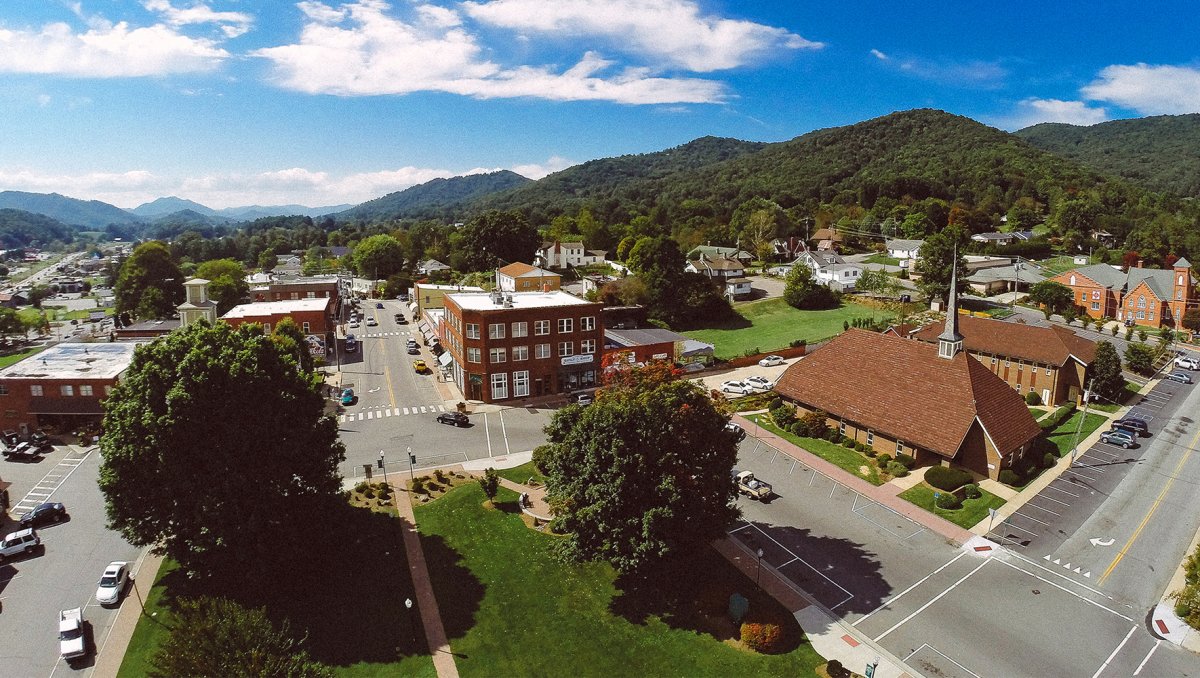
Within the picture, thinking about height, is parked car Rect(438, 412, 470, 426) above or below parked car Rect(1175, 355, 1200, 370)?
below

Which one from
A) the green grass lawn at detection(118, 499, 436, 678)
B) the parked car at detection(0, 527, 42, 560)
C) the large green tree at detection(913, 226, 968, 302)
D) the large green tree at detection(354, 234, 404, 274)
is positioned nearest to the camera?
the green grass lawn at detection(118, 499, 436, 678)

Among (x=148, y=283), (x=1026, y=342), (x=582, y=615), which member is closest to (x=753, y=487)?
(x=582, y=615)

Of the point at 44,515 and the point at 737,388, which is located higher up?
the point at 737,388

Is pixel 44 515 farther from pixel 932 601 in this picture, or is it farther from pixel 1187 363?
pixel 1187 363

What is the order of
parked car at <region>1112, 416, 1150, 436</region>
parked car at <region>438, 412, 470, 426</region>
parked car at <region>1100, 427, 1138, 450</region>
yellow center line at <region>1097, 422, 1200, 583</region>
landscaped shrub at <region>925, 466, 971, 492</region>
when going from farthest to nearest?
1. parked car at <region>438, 412, 470, 426</region>
2. parked car at <region>1112, 416, 1150, 436</region>
3. parked car at <region>1100, 427, 1138, 450</region>
4. landscaped shrub at <region>925, 466, 971, 492</region>
5. yellow center line at <region>1097, 422, 1200, 583</region>

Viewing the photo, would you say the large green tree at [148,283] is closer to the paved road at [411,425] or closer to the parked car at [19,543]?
the paved road at [411,425]

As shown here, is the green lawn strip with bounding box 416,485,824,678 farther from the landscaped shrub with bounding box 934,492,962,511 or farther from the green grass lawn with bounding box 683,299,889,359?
Answer: the green grass lawn with bounding box 683,299,889,359

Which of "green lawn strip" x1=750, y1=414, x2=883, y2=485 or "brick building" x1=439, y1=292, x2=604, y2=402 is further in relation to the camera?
"brick building" x1=439, y1=292, x2=604, y2=402

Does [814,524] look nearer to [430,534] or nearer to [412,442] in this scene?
[430,534]

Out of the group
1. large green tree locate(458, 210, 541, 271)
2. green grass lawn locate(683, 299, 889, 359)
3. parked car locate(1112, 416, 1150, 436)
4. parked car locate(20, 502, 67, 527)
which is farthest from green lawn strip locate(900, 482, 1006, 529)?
large green tree locate(458, 210, 541, 271)
